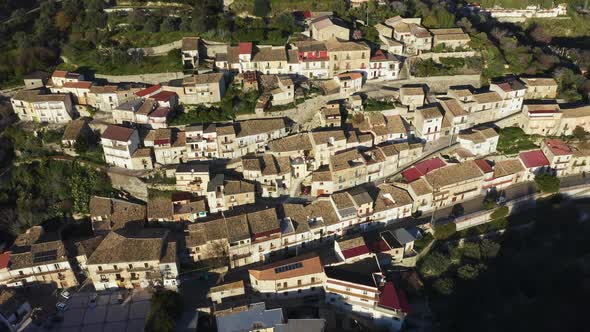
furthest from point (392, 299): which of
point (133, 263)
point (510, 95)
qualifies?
point (510, 95)

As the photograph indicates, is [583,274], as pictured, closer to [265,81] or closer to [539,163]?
[539,163]

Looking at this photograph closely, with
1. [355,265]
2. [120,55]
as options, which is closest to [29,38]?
[120,55]

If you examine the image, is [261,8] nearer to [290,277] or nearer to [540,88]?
[540,88]

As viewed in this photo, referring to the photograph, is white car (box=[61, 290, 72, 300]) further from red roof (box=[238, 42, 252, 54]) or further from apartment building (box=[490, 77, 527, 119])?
apartment building (box=[490, 77, 527, 119])

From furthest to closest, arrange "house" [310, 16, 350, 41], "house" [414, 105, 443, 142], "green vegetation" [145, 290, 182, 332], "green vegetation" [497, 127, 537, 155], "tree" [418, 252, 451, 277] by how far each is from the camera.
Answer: "house" [310, 16, 350, 41]
"green vegetation" [497, 127, 537, 155]
"house" [414, 105, 443, 142]
"tree" [418, 252, 451, 277]
"green vegetation" [145, 290, 182, 332]

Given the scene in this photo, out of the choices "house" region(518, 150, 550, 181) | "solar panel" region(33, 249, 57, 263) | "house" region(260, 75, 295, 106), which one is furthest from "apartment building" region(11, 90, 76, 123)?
"house" region(518, 150, 550, 181)

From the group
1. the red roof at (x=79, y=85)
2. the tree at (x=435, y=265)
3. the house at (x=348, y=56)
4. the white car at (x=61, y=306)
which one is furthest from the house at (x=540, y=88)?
the white car at (x=61, y=306)
